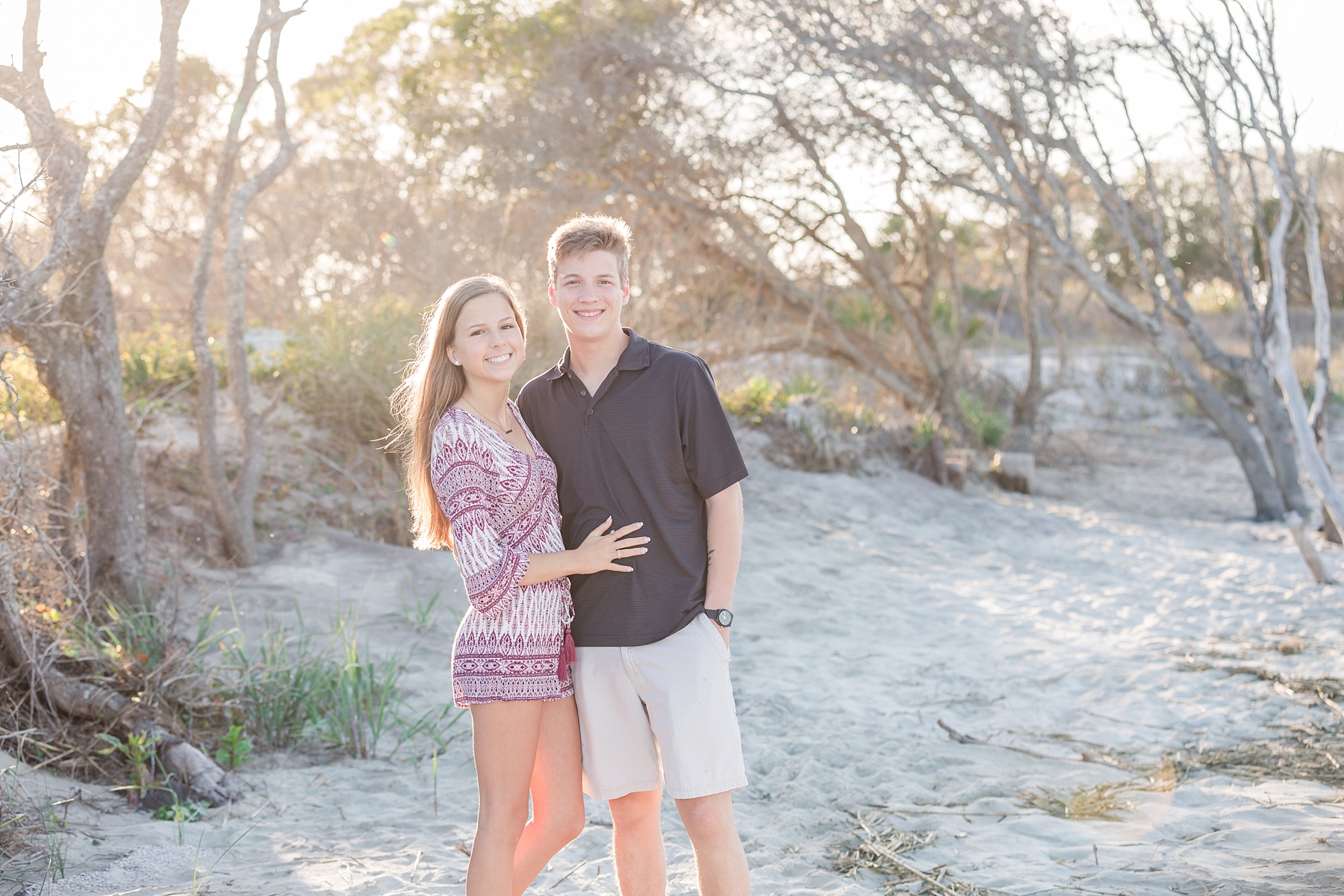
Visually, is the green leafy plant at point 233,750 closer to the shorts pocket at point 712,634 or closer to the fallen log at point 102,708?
the fallen log at point 102,708

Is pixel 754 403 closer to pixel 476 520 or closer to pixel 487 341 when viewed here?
pixel 487 341

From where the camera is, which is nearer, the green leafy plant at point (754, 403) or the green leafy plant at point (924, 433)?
the green leafy plant at point (754, 403)

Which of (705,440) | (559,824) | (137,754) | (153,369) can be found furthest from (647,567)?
(153,369)

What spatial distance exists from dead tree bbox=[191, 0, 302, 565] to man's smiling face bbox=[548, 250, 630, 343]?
151 inches

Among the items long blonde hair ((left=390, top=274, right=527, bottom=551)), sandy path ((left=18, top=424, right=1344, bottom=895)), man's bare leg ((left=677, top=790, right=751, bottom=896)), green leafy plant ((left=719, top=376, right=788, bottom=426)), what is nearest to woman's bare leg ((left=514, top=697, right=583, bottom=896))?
man's bare leg ((left=677, top=790, right=751, bottom=896))

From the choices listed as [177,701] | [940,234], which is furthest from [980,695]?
[940,234]

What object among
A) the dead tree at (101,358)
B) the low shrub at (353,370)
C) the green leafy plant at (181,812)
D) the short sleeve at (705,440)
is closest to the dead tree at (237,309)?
the dead tree at (101,358)

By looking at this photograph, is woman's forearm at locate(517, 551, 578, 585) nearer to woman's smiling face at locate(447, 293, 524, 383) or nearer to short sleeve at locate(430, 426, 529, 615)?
short sleeve at locate(430, 426, 529, 615)

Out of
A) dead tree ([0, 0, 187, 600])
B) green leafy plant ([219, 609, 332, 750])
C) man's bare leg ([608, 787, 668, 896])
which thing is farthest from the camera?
dead tree ([0, 0, 187, 600])

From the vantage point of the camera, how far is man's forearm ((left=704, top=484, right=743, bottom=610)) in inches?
97.6

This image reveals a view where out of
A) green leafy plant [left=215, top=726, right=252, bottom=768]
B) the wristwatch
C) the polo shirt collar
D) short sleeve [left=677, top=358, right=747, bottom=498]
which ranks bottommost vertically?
green leafy plant [left=215, top=726, right=252, bottom=768]

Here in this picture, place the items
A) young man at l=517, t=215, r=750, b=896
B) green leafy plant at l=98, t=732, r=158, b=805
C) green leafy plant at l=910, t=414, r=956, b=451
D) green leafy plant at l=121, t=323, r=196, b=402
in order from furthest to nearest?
green leafy plant at l=910, t=414, r=956, b=451 → green leafy plant at l=121, t=323, r=196, b=402 → green leafy plant at l=98, t=732, r=158, b=805 → young man at l=517, t=215, r=750, b=896

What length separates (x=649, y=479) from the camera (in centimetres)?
248

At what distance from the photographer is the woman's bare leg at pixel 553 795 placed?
98.2 inches
